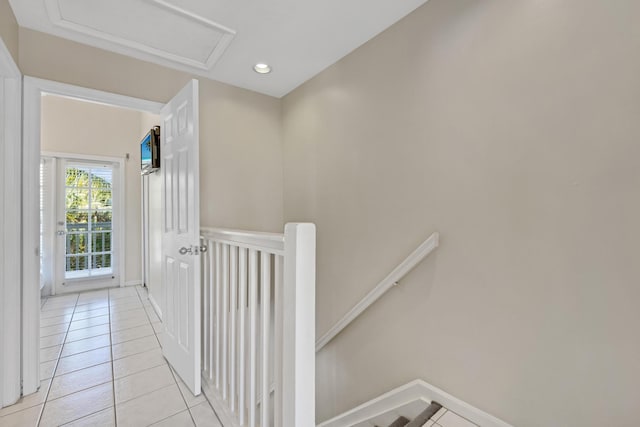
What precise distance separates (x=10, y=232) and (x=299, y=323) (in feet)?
6.33

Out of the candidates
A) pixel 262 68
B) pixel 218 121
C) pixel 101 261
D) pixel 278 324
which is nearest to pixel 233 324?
pixel 278 324

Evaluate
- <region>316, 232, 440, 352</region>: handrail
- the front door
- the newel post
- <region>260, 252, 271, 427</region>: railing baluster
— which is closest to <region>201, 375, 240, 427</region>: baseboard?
<region>260, 252, 271, 427</region>: railing baluster

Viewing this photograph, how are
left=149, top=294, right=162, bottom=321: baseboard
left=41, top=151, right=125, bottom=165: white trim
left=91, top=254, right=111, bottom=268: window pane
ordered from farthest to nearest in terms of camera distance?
left=91, top=254, right=111, bottom=268: window pane, left=41, top=151, right=125, bottom=165: white trim, left=149, top=294, right=162, bottom=321: baseboard

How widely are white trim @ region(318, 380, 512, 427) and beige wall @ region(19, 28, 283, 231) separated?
5.69ft

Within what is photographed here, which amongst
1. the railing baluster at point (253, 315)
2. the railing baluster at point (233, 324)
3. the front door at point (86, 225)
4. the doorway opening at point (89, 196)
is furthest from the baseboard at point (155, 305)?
the railing baluster at point (253, 315)

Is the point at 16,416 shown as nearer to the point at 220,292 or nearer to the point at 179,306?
the point at 179,306

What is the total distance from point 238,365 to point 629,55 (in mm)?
2204

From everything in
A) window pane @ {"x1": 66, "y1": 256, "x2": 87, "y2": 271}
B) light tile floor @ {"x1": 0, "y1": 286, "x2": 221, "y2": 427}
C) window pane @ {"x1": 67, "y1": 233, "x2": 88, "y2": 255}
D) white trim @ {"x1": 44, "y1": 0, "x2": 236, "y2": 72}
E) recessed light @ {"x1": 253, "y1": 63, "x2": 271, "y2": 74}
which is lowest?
light tile floor @ {"x1": 0, "y1": 286, "x2": 221, "y2": 427}

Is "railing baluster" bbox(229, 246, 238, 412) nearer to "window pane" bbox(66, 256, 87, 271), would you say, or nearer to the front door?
the front door

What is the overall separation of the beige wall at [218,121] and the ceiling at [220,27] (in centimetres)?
10

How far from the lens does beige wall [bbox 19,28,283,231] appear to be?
1.95m

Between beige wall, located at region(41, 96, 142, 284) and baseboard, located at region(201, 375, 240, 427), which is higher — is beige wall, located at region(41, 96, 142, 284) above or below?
above

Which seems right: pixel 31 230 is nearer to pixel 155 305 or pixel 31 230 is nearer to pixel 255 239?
pixel 255 239

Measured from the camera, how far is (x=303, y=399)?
1.06m
